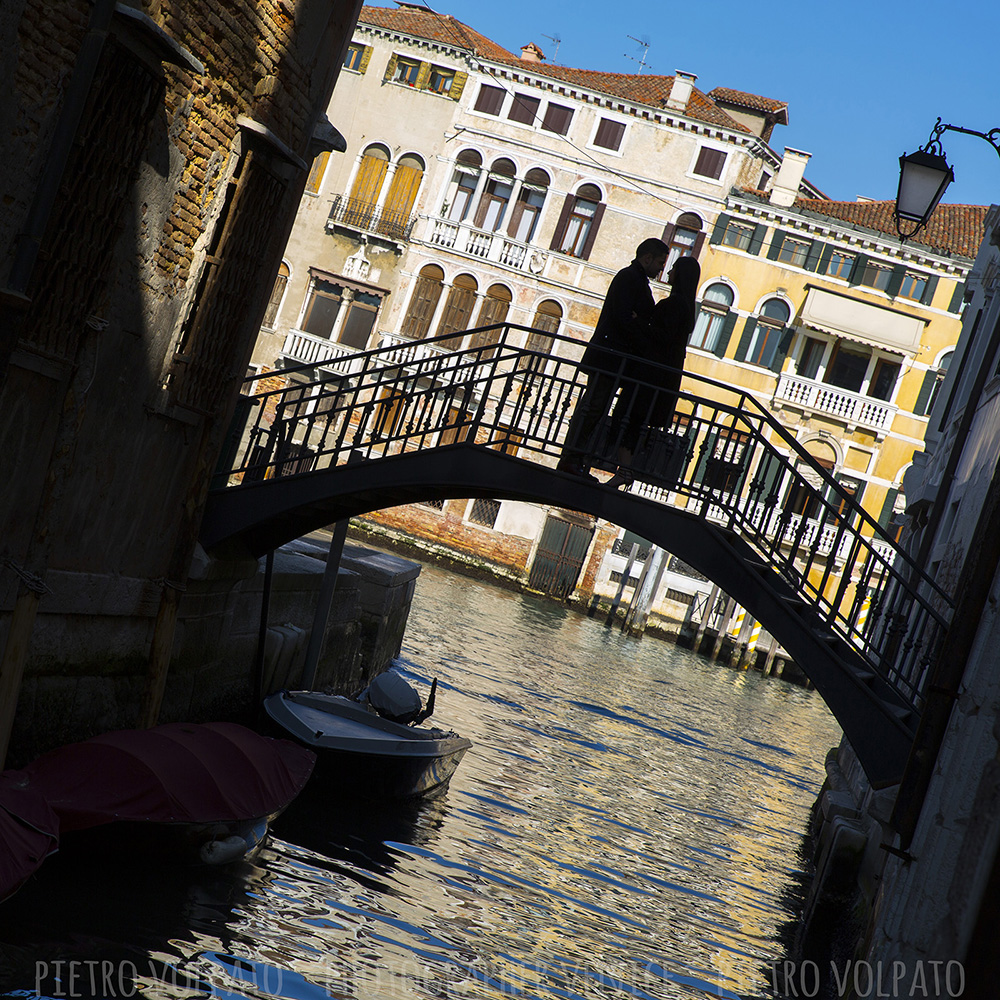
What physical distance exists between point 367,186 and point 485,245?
172 inches

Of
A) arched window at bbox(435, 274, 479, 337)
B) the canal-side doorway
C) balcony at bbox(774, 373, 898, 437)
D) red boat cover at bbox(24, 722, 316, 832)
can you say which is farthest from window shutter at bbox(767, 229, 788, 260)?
red boat cover at bbox(24, 722, 316, 832)

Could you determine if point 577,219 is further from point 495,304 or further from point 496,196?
point 495,304

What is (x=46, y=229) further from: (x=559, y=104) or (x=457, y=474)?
(x=559, y=104)

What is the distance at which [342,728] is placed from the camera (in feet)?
31.5

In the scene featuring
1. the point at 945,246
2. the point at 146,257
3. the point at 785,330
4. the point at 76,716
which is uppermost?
the point at 945,246

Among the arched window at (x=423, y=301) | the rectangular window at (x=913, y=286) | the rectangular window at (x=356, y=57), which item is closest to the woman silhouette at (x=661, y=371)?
the rectangular window at (x=913, y=286)

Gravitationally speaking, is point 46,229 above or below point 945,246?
below

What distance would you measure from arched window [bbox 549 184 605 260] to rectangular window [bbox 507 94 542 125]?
2.72 metres

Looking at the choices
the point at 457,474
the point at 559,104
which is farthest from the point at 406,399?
the point at 559,104

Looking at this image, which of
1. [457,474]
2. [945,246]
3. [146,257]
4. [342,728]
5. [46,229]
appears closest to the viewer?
[46,229]

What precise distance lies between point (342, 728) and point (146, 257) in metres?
4.21

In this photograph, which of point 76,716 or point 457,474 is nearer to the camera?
point 76,716

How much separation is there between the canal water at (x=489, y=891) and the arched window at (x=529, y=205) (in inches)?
872

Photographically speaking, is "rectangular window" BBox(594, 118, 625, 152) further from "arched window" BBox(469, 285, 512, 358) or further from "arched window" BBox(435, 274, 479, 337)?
"arched window" BBox(435, 274, 479, 337)
